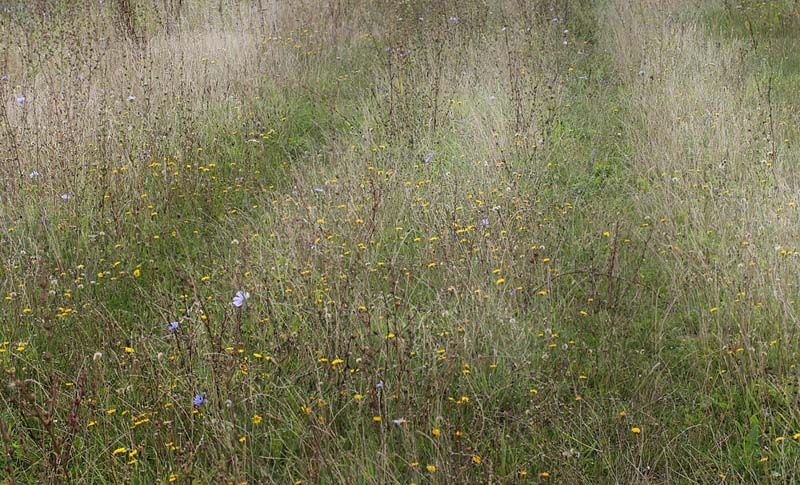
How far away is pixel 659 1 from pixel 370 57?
342 cm

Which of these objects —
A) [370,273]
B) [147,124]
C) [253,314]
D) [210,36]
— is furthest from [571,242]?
[210,36]

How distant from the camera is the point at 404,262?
3.87 meters

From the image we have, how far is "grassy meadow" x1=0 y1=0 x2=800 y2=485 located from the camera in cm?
266

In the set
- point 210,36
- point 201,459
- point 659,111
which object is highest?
point 210,36

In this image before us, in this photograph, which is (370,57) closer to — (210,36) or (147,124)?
(210,36)

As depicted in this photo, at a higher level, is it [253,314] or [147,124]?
[147,124]

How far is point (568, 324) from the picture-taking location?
3.43 meters

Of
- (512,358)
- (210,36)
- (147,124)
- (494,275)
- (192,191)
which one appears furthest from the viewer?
(210,36)

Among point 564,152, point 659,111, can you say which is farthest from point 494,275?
point 659,111

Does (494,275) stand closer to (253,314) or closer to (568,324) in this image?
(568,324)

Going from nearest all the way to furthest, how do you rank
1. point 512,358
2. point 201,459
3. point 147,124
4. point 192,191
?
point 201,459 < point 512,358 < point 192,191 < point 147,124

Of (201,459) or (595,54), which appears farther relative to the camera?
(595,54)

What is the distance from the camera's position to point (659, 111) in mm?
5680

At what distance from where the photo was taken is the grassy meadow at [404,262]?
8.71 ft
